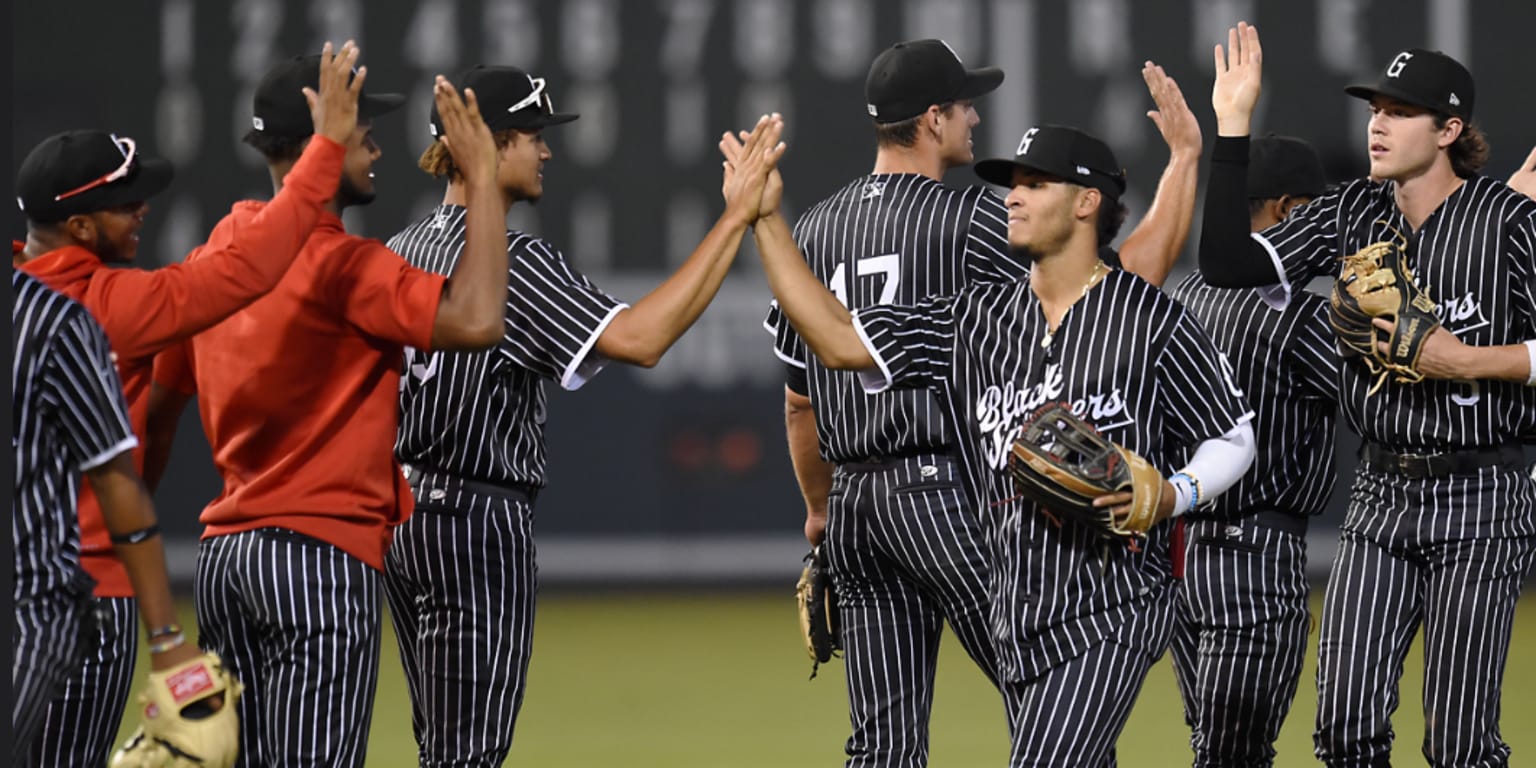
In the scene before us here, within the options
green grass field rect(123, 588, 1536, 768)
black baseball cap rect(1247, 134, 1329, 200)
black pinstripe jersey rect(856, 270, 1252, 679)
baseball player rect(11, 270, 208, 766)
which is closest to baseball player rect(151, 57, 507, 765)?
baseball player rect(11, 270, 208, 766)

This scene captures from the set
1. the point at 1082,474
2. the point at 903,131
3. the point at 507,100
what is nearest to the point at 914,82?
the point at 903,131

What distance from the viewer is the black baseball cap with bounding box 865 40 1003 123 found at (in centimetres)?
549

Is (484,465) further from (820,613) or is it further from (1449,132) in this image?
(1449,132)

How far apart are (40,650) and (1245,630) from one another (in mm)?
3425

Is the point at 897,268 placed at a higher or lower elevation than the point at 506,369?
higher

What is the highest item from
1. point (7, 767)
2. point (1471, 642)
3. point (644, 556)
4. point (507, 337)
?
point (507, 337)

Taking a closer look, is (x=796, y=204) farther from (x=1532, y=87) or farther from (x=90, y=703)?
(x=90, y=703)

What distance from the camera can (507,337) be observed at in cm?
486

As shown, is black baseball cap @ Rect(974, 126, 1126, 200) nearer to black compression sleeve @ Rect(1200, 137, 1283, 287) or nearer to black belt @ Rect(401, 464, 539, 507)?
black compression sleeve @ Rect(1200, 137, 1283, 287)

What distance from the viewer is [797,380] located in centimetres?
567

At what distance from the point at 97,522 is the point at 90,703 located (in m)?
0.43

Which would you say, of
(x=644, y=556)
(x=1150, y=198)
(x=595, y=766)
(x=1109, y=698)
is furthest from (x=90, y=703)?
(x=1150, y=198)

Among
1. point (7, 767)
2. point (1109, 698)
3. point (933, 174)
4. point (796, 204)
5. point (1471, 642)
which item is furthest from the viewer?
point (796, 204)

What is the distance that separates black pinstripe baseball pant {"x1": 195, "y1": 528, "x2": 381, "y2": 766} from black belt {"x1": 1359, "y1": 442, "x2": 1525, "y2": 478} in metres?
2.70
